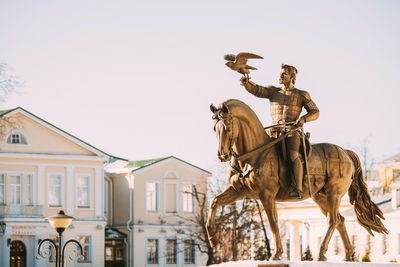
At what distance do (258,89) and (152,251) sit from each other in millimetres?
46598

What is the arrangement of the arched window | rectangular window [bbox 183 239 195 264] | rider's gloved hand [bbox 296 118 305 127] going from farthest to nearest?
rectangular window [bbox 183 239 195 264] < the arched window < rider's gloved hand [bbox 296 118 305 127]

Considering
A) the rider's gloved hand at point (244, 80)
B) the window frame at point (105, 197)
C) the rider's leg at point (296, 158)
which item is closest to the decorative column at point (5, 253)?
the window frame at point (105, 197)

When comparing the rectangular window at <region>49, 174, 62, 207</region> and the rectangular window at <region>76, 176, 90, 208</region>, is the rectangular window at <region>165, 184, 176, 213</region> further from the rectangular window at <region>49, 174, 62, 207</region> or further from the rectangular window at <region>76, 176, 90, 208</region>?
the rectangular window at <region>49, 174, 62, 207</region>

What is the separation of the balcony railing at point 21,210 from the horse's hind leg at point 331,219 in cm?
4061

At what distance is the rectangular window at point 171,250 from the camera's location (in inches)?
2426

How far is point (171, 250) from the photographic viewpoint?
205 feet

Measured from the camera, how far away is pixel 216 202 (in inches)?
607

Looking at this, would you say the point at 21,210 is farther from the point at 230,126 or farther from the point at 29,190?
the point at 230,126

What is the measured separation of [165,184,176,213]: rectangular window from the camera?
207 feet

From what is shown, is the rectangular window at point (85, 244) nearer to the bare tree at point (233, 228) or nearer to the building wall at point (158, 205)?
the building wall at point (158, 205)

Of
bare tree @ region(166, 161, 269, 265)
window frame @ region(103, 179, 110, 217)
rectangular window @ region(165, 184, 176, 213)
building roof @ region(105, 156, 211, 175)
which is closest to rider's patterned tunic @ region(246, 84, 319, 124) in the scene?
bare tree @ region(166, 161, 269, 265)

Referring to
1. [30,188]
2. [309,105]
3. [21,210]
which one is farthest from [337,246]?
[309,105]

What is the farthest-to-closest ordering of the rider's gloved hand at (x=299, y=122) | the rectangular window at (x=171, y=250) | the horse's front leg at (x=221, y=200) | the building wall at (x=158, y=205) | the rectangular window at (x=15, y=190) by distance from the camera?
the rectangular window at (x=171, y=250) < the building wall at (x=158, y=205) < the rectangular window at (x=15, y=190) < the rider's gloved hand at (x=299, y=122) < the horse's front leg at (x=221, y=200)

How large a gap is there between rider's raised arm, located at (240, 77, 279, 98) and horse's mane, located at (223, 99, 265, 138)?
90 centimetres
